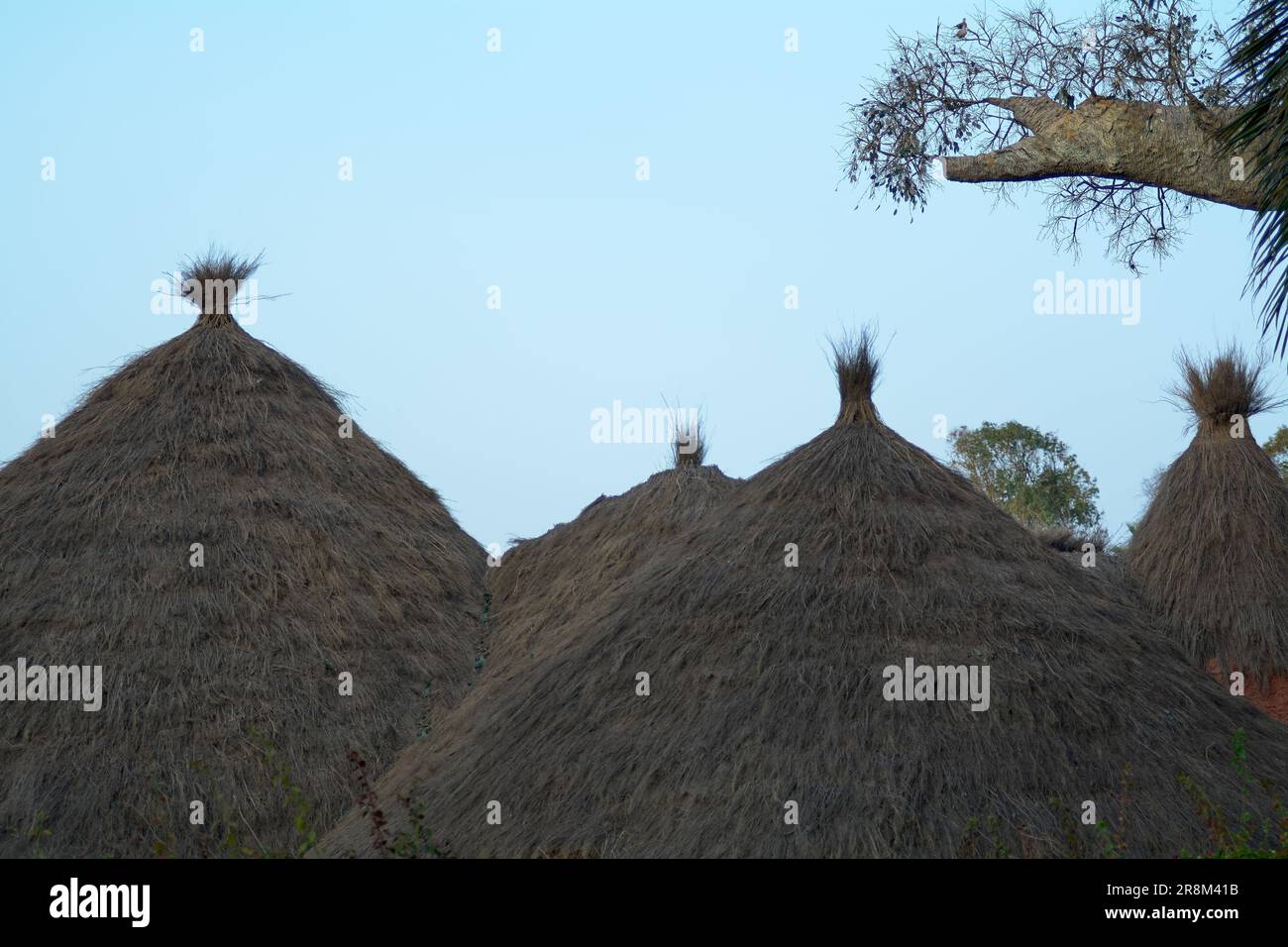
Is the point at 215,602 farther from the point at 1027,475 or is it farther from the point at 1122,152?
the point at 1027,475

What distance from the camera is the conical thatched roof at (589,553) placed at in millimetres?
12305

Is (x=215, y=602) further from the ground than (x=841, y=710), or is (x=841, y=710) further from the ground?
(x=215, y=602)

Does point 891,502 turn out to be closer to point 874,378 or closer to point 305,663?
point 874,378

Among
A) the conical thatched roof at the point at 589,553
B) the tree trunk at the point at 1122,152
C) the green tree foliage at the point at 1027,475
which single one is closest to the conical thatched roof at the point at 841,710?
the conical thatched roof at the point at 589,553

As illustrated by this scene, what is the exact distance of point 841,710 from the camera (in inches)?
342

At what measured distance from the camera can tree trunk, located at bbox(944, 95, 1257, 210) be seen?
11.0 metres

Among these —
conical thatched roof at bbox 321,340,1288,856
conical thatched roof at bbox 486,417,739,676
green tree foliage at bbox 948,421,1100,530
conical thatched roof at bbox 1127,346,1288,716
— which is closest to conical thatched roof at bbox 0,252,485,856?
conical thatched roof at bbox 486,417,739,676

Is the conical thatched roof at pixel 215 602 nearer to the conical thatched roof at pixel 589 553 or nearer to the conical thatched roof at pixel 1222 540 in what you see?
the conical thatched roof at pixel 589 553

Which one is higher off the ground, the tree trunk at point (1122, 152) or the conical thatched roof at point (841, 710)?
the tree trunk at point (1122, 152)

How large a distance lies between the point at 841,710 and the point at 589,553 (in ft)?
16.2

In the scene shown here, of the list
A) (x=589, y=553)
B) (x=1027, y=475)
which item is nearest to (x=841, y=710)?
(x=589, y=553)

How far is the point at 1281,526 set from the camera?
40.9 feet

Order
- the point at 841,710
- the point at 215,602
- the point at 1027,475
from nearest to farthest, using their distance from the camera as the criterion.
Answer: the point at 841,710 → the point at 215,602 → the point at 1027,475

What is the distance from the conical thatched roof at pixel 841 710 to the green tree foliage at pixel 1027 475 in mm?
19691
